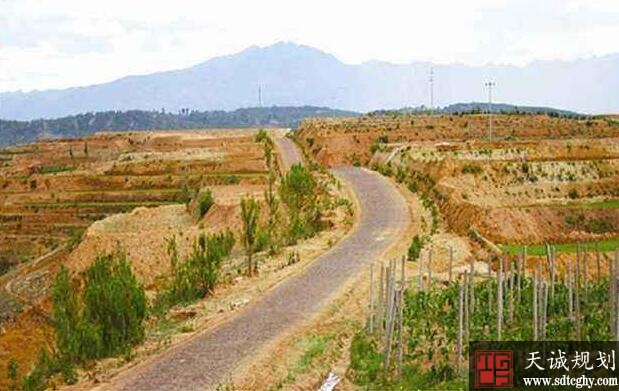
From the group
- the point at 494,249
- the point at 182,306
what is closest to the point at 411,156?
the point at 494,249

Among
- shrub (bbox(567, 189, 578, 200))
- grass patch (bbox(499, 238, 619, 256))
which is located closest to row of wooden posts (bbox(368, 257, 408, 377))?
grass patch (bbox(499, 238, 619, 256))

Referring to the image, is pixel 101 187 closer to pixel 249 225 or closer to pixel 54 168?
pixel 54 168

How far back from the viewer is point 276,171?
58.2 metres

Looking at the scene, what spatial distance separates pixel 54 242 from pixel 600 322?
156 ft

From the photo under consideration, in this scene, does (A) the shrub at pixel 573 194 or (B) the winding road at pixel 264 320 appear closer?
(B) the winding road at pixel 264 320

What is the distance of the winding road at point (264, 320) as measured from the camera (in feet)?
46.5

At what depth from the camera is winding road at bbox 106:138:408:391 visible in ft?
46.5

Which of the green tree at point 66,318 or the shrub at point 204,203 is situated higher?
the green tree at point 66,318

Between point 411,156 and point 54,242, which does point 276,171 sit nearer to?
point 411,156

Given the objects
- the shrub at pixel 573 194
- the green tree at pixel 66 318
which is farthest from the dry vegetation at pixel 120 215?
the shrub at pixel 573 194

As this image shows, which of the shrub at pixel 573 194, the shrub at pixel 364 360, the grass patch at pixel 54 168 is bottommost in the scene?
the grass patch at pixel 54 168

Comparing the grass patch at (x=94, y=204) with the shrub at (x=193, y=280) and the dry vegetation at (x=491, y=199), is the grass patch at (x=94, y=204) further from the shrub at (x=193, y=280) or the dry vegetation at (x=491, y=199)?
the shrub at (x=193, y=280)

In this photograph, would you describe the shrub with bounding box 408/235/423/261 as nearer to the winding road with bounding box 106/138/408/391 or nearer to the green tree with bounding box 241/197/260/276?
the winding road with bounding box 106/138/408/391

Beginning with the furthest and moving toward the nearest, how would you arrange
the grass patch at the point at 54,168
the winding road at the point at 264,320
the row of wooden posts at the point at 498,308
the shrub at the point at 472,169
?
the grass patch at the point at 54,168
the shrub at the point at 472,169
the winding road at the point at 264,320
the row of wooden posts at the point at 498,308
